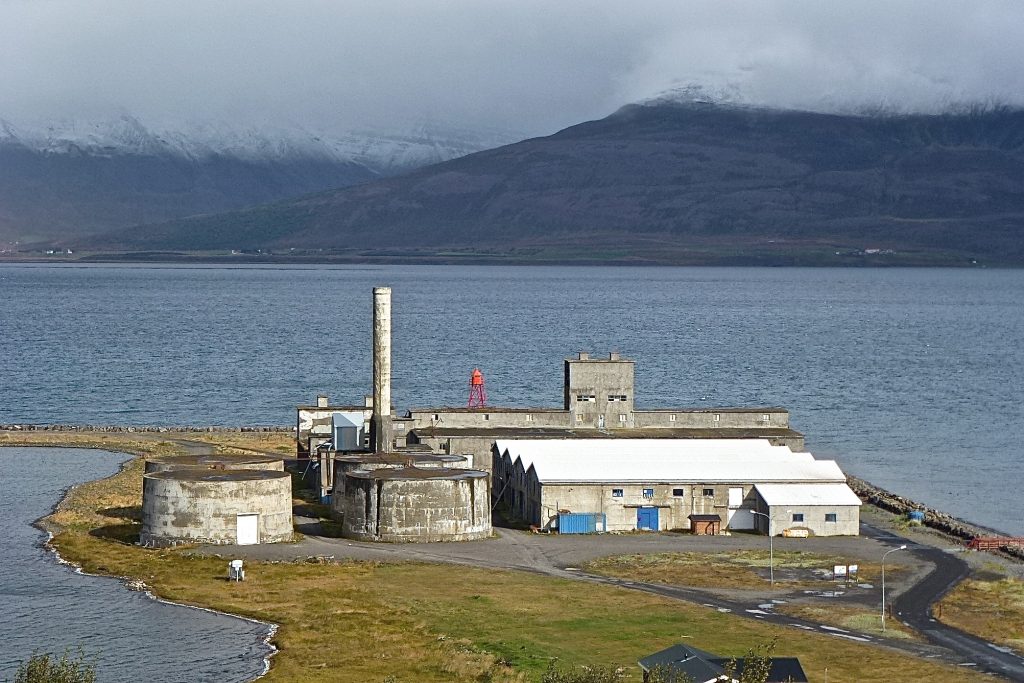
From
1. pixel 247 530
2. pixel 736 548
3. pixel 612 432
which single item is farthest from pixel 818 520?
pixel 247 530

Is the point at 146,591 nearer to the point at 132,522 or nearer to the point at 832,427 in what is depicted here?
the point at 132,522

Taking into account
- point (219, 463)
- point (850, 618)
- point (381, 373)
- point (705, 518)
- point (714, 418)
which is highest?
point (381, 373)

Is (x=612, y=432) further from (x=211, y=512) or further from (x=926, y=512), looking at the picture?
(x=211, y=512)

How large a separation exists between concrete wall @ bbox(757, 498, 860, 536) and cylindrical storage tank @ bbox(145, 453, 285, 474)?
26.1 m

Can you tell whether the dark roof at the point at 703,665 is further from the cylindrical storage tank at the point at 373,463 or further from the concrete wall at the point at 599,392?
the concrete wall at the point at 599,392

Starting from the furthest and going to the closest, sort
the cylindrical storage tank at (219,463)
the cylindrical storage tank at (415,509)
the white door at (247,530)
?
the cylindrical storage tank at (219,463)
the cylindrical storage tank at (415,509)
the white door at (247,530)

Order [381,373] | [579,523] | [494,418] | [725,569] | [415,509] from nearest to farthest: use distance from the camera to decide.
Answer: [725,569] → [415,509] → [579,523] → [381,373] → [494,418]

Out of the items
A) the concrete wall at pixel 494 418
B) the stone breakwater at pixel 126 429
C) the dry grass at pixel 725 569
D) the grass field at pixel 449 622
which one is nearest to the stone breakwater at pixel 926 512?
the dry grass at pixel 725 569

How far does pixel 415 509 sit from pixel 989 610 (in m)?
26.3

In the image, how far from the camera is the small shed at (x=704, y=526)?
80938 millimetres

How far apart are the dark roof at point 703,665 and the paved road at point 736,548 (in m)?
9.34

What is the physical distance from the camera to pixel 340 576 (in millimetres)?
69500

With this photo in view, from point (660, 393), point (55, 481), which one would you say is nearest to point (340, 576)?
point (55, 481)

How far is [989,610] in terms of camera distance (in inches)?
2498
